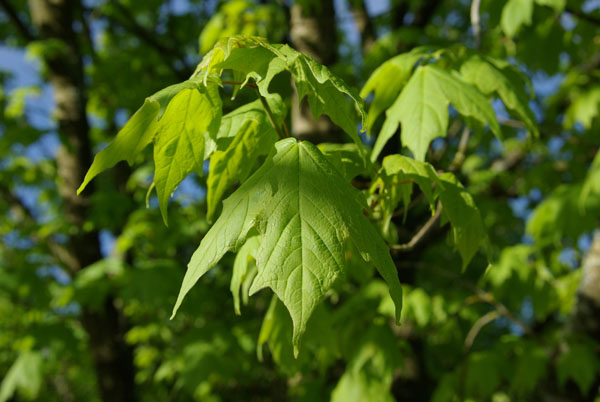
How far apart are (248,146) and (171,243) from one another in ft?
9.63

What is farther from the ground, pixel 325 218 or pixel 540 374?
pixel 325 218

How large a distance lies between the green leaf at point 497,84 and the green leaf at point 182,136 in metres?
0.85

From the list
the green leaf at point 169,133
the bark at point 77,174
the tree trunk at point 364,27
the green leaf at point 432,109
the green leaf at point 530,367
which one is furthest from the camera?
the bark at point 77,174

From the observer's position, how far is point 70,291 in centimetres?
344

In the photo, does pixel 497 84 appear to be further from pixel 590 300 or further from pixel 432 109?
pixel 590 300

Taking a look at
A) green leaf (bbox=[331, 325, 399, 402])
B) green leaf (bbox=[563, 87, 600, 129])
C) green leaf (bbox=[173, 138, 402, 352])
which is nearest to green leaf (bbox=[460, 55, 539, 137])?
green leaf (bbox=[173, 138, 402, 352])

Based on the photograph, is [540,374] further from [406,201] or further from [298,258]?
[298,258]

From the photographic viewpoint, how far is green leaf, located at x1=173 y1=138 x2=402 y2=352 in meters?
0.73

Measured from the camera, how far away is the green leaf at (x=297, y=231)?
0.73 metres

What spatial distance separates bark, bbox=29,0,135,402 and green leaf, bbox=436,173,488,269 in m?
3.63

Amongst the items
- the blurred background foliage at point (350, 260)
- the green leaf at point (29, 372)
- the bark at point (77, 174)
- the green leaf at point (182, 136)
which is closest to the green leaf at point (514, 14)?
the blurred background foliage at point (350, 260)

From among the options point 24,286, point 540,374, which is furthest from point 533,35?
point 24,286

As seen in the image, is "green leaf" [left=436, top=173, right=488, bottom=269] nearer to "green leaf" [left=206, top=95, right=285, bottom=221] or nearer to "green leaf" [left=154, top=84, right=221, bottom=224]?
"green leaf" [left=206, top=95, right=285, bottom=221]

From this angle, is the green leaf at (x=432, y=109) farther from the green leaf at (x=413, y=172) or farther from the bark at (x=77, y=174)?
the bark at (x=77, y=174)
